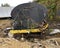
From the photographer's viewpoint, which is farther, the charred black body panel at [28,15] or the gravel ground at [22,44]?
the charred black body panel at [28,15]

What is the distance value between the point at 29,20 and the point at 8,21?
287 cm

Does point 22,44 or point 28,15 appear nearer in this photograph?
point 22,44

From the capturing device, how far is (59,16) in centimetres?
1116

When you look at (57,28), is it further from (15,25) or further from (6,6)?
(6,6)

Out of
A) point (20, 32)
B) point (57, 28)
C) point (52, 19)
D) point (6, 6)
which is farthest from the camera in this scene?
point (6, 6)

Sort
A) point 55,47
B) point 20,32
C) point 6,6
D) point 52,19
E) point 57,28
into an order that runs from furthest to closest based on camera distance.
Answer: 1. point 6,6
2. point 52,19
3. point 57,28
4. point 20,32
5. point 55,47

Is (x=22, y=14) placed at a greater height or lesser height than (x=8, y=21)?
greater

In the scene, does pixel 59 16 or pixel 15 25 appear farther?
pixel 59 16

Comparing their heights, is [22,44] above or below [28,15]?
below

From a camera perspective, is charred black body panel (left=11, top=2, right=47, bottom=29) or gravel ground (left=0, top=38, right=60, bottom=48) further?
charred black body panel (left=11, top=2, right=47, bottom=29)

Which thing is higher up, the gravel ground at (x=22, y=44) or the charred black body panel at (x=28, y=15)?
the charred black body panel at (x=28, y=15)

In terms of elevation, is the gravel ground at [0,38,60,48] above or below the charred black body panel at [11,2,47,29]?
below

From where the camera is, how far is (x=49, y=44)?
757 centimetres

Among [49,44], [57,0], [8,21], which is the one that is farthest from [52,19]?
[49,44]
